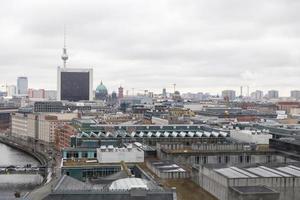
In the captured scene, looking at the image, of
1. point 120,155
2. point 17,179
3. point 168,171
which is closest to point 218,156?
point 120,155

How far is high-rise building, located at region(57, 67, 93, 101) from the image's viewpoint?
177500mm

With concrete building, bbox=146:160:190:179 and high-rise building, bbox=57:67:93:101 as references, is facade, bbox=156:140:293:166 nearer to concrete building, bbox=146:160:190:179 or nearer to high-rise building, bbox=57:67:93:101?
concrete building, bbox=146:160:190:179

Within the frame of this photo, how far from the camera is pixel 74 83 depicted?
591 feet

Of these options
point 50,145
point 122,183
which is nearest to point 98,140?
point 122,183

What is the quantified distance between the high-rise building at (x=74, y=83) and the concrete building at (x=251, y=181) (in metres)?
148

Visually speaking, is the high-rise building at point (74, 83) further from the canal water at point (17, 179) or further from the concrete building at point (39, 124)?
the canal water at point (17, 179)

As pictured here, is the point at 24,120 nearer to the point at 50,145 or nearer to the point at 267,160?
the point at 50,145

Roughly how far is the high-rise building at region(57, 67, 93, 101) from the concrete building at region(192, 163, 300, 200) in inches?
5825

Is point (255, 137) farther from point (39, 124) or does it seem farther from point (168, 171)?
point (39, 124)

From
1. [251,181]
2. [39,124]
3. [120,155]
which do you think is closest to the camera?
[251,181]

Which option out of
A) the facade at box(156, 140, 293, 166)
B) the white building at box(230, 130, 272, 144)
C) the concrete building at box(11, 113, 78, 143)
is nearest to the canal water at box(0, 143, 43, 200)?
the facade at box(156, 140, 293, 166)

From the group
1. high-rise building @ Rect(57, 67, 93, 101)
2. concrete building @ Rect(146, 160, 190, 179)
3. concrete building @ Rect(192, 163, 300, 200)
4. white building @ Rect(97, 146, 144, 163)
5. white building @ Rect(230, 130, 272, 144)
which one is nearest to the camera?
concrete building @ Rect(192, 163, 300, 200)

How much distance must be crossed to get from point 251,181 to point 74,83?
509 ft

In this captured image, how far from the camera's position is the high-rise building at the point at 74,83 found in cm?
17750
